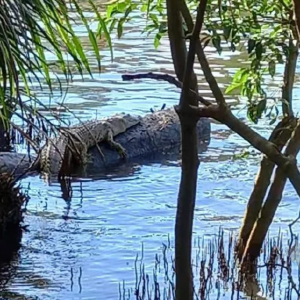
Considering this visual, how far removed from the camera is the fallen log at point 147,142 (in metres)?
10.4

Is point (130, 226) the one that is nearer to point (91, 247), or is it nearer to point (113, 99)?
point (91, 247)

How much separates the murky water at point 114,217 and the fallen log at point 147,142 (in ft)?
1.06

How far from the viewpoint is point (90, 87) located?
13766 millimetres

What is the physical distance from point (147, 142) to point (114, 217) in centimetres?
294

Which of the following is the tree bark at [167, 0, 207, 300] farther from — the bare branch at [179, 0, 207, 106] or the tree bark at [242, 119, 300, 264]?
the tree bark at [242, 119, 300, 264]

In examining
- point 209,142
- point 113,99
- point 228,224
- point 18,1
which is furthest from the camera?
point 113,99

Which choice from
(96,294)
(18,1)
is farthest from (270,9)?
(96,294)

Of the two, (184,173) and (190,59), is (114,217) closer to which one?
(184,173)

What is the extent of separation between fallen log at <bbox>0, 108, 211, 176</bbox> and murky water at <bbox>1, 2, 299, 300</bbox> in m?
0.32

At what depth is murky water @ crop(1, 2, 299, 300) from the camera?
21.3ft

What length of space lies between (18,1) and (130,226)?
4341mm

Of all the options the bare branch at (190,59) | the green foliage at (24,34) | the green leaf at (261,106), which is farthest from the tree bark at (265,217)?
the bare branch at (190,59)

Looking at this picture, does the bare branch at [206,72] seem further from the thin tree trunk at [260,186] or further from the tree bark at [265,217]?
the thin tree trunk at [260,186]

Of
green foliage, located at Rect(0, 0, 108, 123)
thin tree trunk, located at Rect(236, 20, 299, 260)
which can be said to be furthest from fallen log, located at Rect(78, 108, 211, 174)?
green foliage, located at Rect(0, 0, 108, 123)
